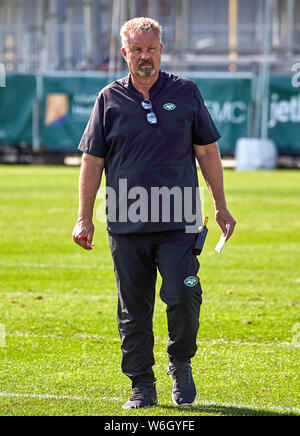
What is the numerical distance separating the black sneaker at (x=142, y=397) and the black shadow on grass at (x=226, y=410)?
0.23 feet

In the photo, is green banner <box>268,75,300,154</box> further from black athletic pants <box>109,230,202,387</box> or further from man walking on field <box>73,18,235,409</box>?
black athletic pants <box>109,230,202,387</box>

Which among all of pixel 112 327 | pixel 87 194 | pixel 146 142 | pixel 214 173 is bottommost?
pixel 112 327

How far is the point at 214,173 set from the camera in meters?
5.39

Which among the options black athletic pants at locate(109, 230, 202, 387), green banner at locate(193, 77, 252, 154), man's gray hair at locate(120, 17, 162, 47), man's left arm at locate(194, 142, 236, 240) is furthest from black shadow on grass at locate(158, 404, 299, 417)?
green banner at locate(193, 77, 252, 154)

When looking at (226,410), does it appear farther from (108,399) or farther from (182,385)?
(108,399)

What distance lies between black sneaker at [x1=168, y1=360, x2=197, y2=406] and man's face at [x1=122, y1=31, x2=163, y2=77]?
1.62 m

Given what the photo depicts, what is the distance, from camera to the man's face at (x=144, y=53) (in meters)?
5.14

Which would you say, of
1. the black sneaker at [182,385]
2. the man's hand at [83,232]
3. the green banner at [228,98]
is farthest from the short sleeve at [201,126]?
the green banner at [228,98]

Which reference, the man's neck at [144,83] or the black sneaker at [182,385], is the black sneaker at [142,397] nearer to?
the black sneaker at [182,385]

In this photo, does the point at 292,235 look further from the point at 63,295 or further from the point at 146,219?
the point at 146,219

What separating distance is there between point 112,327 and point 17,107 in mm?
23243

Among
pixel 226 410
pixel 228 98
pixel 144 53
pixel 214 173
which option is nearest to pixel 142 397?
pixel 226 410

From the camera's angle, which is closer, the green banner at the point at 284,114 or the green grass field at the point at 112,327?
the green grass field at the point at 112,327
